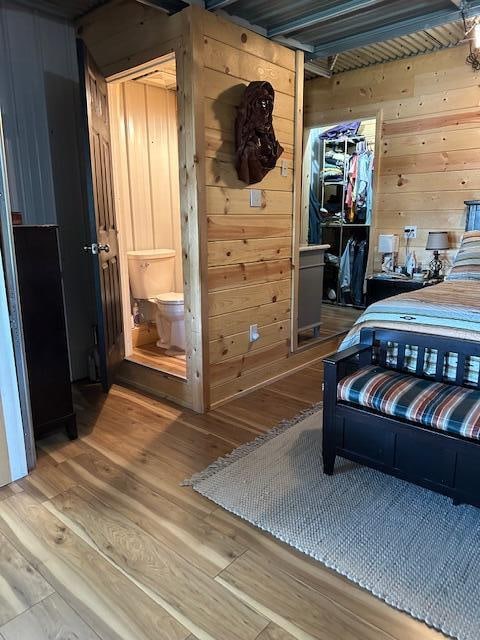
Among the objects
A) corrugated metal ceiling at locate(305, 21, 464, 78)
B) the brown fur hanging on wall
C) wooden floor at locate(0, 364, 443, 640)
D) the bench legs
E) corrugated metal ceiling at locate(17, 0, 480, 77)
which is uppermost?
corrugated metal ceiling at locate(305, 21, 464, 78)

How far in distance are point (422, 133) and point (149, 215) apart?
2.90 meters

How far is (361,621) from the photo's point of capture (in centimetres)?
137

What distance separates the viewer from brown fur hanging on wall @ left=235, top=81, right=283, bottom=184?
2.69 metres

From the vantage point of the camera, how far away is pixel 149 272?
376cm

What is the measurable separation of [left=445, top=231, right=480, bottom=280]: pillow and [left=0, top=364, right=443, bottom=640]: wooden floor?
1.97 m

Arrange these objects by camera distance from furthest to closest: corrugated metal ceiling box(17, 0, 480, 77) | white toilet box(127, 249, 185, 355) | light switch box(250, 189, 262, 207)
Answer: white toilet box(127, 249, 185, 355) < light switch box(250, 189, 262, 207) < corrugated metal ceiling box(17, 0, 480, 77)

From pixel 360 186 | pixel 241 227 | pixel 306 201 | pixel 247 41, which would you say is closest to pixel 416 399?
pixel 241 227

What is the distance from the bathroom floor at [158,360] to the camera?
10.3ft

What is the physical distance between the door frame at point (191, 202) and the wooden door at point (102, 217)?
20 centimetres

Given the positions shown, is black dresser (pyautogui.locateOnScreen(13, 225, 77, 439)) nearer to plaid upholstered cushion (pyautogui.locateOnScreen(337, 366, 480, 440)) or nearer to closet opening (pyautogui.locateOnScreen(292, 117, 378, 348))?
plaid upholstered cushion (pyautogui.locateOnScreen(337, 366, 480, 440))

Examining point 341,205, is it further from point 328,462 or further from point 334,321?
point 328,462

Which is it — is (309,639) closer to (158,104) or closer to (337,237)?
(158,104)

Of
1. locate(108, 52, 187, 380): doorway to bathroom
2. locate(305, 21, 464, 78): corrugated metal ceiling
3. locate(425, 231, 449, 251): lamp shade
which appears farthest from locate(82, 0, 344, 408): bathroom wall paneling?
locate(425, 231, 449, 251): lamp shade

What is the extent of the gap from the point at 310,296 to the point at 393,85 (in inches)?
99.9
